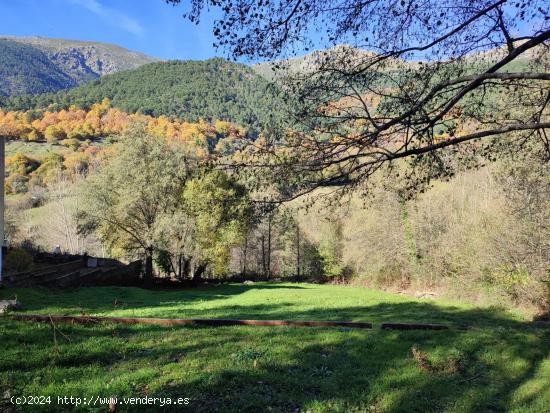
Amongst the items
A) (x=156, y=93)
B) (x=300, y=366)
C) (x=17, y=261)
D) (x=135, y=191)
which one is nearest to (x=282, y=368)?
(x=300, y=366)

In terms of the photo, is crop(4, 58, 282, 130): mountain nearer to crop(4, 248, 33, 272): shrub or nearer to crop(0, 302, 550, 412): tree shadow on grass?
crop(4, 248, 33, 272): shrub

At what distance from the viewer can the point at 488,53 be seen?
22.5 ft

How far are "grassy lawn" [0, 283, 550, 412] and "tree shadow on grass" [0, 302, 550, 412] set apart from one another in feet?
0.05

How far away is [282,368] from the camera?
236 inches

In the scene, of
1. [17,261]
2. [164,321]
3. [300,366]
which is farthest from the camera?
[17,261]

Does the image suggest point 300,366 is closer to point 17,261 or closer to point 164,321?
point 164,321

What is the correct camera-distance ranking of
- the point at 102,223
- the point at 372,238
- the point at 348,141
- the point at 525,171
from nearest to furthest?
the point at 348,141
the point at 525,171
the point at 102,223
the point at 372,238

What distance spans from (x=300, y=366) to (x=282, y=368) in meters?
0.36

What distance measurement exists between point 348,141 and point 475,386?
400cm

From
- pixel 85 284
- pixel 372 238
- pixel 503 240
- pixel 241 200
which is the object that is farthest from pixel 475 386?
pixel 372 238

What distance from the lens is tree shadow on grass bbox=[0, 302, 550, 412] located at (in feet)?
16.2

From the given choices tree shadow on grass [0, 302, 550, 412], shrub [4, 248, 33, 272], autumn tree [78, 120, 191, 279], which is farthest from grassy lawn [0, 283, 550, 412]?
autumn tree [78, 120, 191, 279]

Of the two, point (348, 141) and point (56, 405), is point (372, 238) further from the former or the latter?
point (56, 405)

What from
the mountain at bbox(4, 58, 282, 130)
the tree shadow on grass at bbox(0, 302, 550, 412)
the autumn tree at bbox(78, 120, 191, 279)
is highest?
the mountain at bbox(4, 58, 282, 130)
